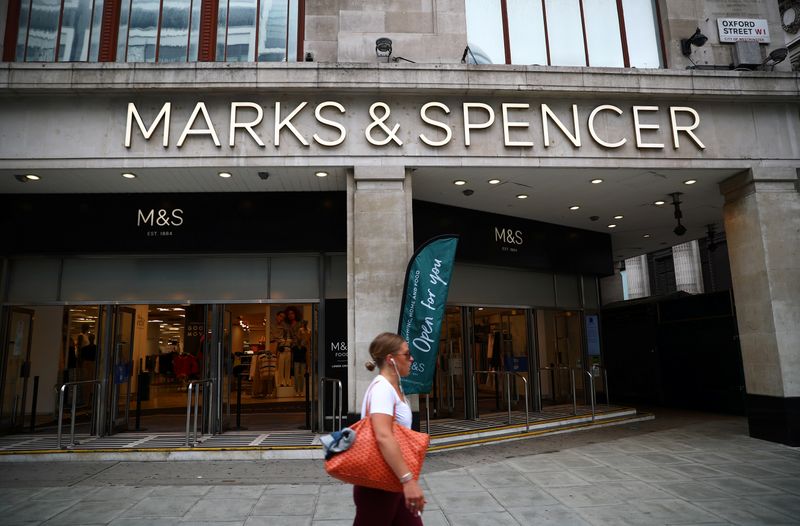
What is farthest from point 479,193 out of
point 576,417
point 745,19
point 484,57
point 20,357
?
point 20,357

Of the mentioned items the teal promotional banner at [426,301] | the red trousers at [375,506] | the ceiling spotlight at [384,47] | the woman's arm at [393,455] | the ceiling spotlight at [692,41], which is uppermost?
the ceiling spotlight at [692,41]

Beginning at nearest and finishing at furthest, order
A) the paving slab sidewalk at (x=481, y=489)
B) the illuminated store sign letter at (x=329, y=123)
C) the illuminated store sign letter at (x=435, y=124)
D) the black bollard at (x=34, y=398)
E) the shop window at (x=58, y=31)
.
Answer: the paving slab sidewalk at (x=481, y=489)
the illuminated store sign letter at (x=329, y=123)
the illuminated store sign letter at (x=435, y=124)
the shop window at (x=58, y=31)
the black bollard at (x=34, y=398)

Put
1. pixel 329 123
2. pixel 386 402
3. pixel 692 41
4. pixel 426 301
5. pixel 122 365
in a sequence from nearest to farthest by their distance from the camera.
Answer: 1. pixel 386 402
2. pixel 426 301
3. pixel 329 123
4. pixel 692 41
5. pixel 122 365

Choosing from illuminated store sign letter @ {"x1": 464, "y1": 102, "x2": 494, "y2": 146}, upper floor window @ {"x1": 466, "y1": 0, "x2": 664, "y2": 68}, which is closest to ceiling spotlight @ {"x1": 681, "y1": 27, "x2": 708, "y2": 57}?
upper floor window @ {"x1": 466, "y1": 0, "x2": 664, "y2": 68}

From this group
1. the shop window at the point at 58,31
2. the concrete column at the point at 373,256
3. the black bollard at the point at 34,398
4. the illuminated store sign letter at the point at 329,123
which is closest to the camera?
the concrete column at the point at 373,256

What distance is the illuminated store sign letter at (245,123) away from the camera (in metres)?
7.71

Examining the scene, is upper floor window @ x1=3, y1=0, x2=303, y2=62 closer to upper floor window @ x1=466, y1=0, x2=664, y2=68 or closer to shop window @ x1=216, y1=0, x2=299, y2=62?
shop window @ x1=216, y1=0, x2=299, y2=62

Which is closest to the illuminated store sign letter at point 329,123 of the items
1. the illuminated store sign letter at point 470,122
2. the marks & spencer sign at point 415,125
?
the marks & spencer sign at point 415,125

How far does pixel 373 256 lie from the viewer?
7621 millimetres

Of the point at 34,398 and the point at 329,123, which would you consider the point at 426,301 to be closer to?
the point at 329,123

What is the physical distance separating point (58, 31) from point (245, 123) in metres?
3.77

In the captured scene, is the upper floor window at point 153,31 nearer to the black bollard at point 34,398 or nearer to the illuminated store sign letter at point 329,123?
the illuminated store sign letter at point 329,123

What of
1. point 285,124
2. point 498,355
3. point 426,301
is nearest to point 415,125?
point 285,124

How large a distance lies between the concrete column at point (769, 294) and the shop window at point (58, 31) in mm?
11083
